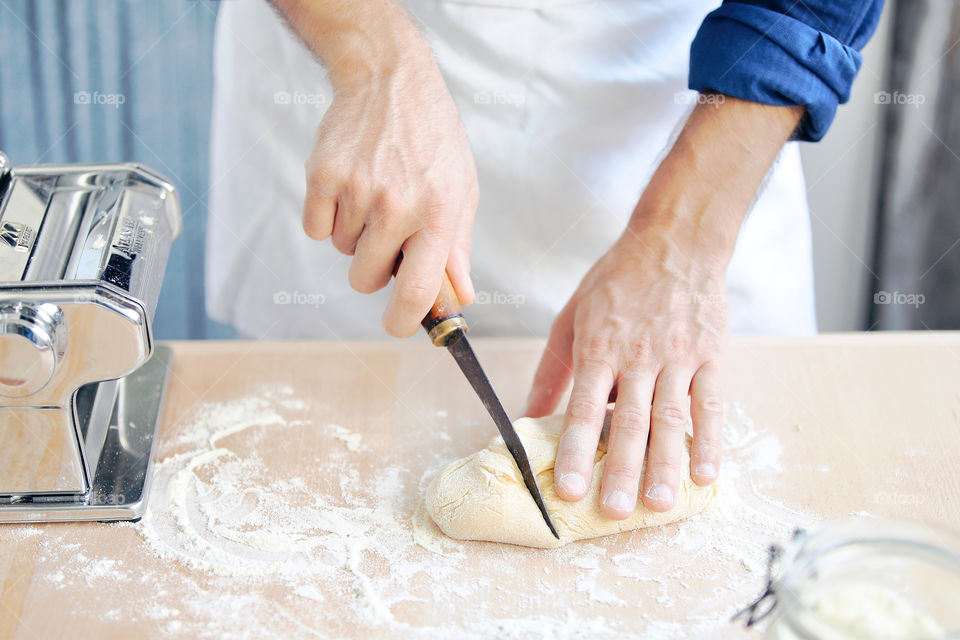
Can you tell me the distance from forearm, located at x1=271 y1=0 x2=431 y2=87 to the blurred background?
1644 mm

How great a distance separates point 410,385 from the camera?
4.24 ft

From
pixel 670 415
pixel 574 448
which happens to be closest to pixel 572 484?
pixel 574 448

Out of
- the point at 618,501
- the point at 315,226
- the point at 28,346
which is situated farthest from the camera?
the point at 315,226

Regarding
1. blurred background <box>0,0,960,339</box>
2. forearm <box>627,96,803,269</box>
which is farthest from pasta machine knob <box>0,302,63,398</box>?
blurred background <box>0,0,960,339</box>

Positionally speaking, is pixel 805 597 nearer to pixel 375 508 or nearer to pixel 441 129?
pixel 375 508

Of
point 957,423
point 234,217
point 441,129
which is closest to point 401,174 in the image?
point 441,129

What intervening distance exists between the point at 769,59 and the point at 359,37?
2.10 ft

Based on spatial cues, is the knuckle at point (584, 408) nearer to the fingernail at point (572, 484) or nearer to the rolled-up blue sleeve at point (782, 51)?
the fingernail at point (572, 484)

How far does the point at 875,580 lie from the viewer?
0.70 meters

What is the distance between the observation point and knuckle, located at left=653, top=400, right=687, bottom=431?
1.05 meters

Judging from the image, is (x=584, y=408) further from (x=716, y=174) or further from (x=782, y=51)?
(x=782, y=51)

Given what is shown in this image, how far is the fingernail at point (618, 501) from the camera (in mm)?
958

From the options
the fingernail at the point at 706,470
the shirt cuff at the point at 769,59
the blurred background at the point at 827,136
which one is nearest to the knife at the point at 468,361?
the fingernail at the point at 706,470

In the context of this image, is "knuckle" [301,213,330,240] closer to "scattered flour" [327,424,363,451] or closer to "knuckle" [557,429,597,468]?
"scattered flour" [327,424,363,451]
